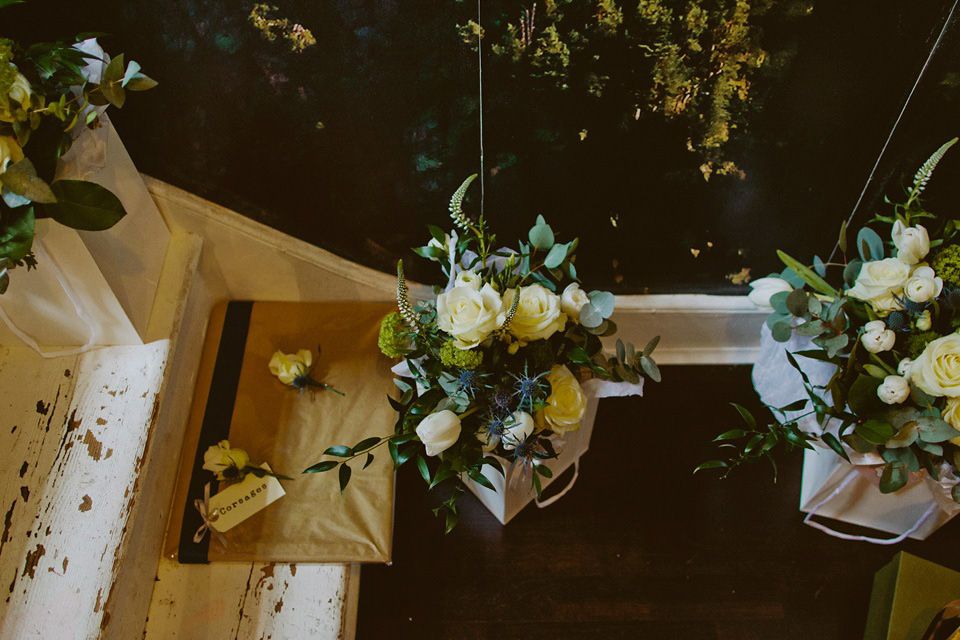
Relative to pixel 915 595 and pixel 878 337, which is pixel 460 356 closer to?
pixel 878 337

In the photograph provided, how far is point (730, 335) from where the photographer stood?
166 cm

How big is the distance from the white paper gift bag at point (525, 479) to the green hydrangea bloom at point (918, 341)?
1.58ft

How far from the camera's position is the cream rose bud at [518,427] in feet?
3.28

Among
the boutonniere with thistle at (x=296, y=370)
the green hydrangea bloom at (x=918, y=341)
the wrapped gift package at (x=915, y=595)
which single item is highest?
the green hydrangea bloom at (x=918, y=341)

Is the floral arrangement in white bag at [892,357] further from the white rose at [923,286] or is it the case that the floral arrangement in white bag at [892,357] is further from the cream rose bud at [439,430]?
the cream rose bud at [439,430]

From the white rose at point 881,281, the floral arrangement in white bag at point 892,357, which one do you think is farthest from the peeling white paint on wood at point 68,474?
the white rose at point 881,281

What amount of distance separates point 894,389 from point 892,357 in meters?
0.13

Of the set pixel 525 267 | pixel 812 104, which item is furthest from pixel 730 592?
pixel 812 104

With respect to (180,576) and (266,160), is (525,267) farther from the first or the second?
(180,576)

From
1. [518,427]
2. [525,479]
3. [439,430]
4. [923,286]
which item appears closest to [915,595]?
[923,286]

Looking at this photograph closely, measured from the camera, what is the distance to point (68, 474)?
1065 mm

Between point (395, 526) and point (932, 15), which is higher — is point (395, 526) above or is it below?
below

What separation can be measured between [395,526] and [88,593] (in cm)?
60

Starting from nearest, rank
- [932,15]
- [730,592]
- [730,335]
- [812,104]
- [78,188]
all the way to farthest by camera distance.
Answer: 1. [78,188]
2. [932,15]
3. [812,104]
4. [730,592]
5. [730,335]
